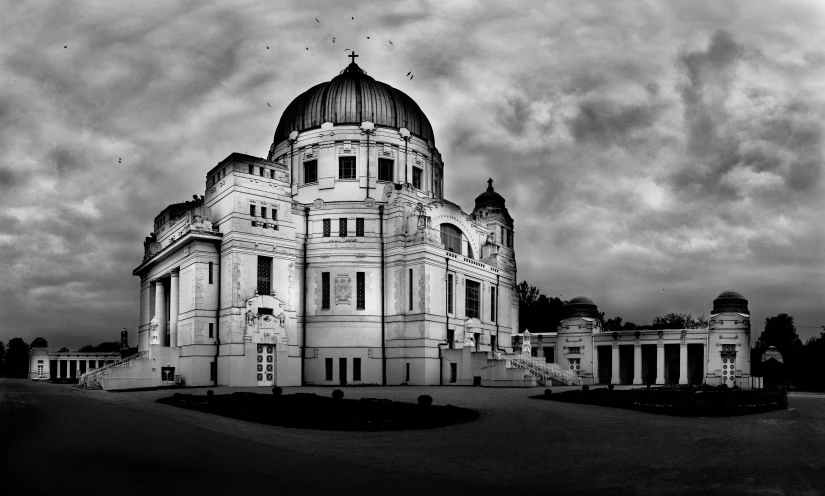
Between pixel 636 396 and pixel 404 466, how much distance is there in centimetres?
2835

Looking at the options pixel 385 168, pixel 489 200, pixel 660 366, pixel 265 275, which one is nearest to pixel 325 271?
pixel 265 275

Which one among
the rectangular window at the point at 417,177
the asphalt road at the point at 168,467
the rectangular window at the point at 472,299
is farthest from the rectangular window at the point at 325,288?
the asphalt road at the point at 168,467

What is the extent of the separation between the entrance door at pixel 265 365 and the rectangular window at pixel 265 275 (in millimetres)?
4860

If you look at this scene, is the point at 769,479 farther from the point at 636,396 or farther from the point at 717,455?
the point at 636,396

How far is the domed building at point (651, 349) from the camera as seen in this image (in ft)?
236

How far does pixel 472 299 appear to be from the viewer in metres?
76.4

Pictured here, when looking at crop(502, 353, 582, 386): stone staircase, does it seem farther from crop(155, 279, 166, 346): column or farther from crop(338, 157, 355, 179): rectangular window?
crop(155, 279, 166, 346): column

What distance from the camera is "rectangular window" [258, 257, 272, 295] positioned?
63906mm

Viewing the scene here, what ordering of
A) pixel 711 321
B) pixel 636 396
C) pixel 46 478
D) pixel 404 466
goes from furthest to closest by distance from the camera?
pixel 711 321, pixel 636 396, pixel 404 466, pixel 46 478

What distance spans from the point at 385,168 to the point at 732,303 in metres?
37.0

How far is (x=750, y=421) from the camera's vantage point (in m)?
30.9

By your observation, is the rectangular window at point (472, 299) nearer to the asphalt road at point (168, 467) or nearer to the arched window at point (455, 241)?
the arched window at point (455, 241)

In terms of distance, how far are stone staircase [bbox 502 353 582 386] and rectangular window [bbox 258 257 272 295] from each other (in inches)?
851

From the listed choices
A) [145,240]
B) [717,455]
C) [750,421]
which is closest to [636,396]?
[750,421]
